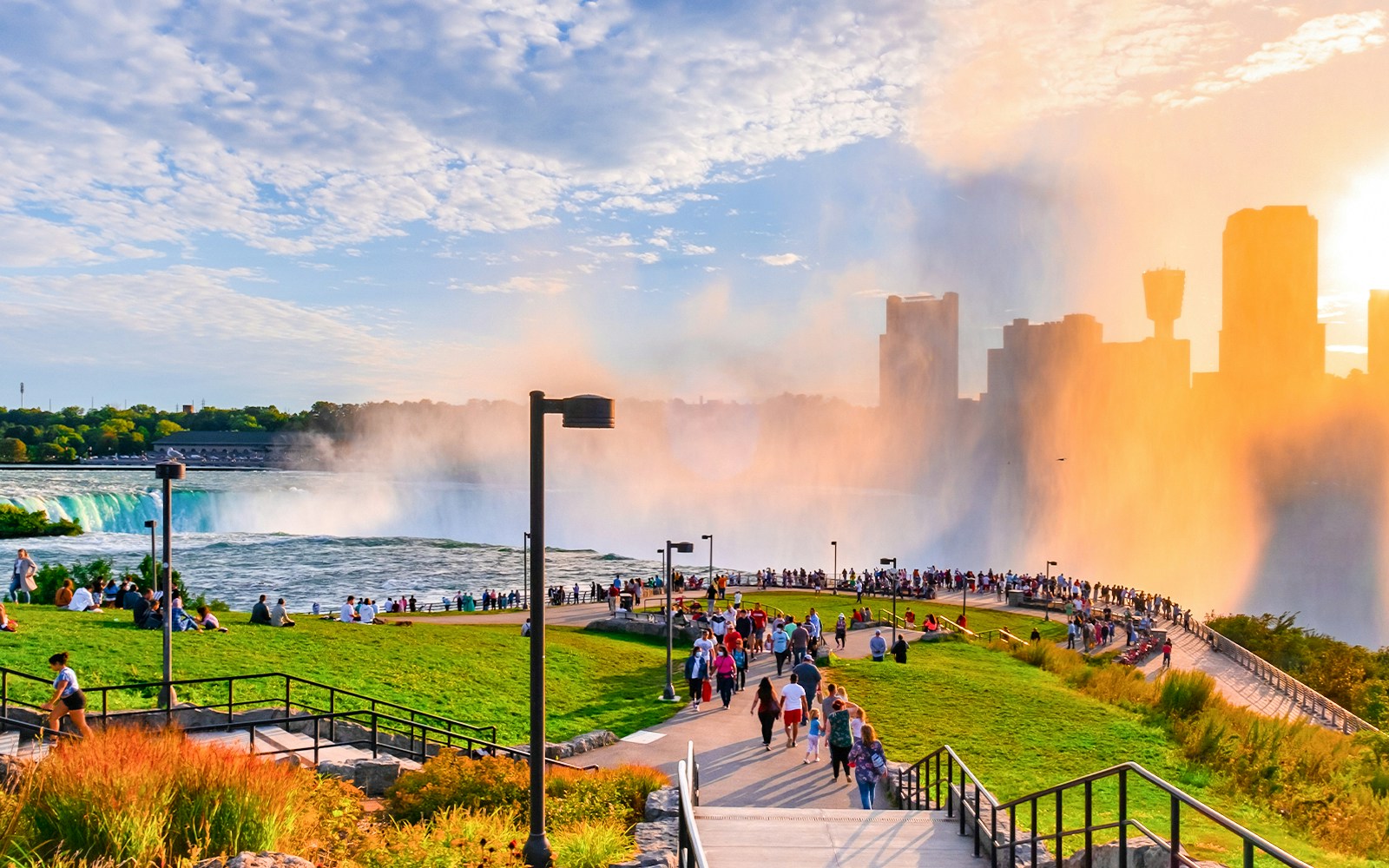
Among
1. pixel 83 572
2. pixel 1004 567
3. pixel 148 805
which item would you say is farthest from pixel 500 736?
pixel 1004 567

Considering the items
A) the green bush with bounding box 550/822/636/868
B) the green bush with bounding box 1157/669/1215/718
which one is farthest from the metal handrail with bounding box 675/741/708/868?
the green bush with bounding box 1157/669/1215/718

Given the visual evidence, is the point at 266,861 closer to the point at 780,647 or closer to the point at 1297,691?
the point at 780,647

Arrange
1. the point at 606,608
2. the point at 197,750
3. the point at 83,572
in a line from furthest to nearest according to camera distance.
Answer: the point at 606,608
the point at 83,572
the point at 197,750

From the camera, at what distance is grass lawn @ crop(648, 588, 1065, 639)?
39.6 m

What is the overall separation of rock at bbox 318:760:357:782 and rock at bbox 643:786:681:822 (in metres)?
4.01

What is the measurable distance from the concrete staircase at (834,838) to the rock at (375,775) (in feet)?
16.1

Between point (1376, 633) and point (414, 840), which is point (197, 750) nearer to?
point (414, 840)

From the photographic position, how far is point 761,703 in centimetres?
1587

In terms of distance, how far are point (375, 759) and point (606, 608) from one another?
29736mm

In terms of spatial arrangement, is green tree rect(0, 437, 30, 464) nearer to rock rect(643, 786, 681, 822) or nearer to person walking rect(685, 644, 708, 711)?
person walking rect(685, 644, 708, 711)

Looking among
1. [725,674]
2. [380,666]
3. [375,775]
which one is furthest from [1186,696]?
[380,666]

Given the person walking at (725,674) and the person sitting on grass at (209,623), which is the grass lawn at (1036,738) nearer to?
the person walking at (725,674)

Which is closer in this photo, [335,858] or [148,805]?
[148,805]

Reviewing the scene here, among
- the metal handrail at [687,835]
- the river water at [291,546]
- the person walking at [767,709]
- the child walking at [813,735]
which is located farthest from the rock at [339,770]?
the river water at [291,546]
